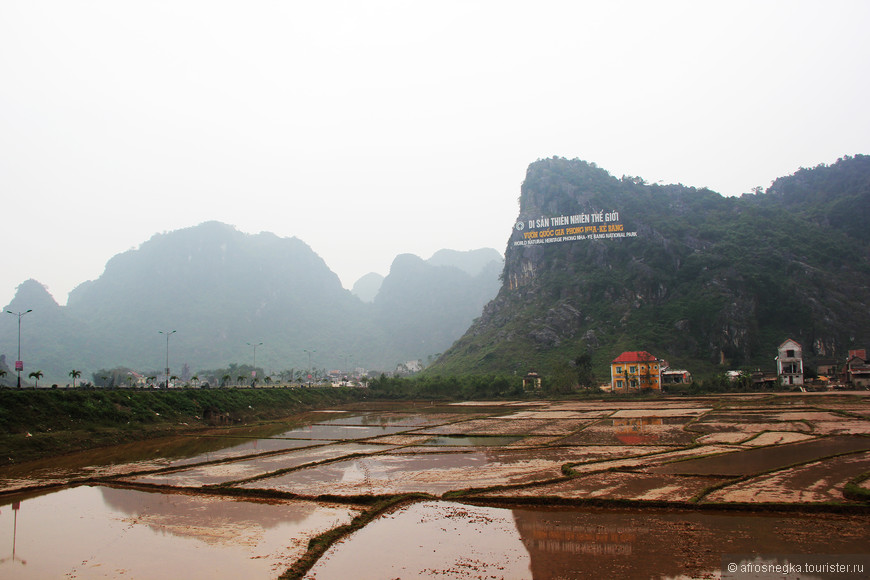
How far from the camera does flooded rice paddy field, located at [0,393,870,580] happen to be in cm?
1009

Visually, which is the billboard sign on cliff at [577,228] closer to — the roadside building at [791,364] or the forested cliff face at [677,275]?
the forested cliff face at [677,275]

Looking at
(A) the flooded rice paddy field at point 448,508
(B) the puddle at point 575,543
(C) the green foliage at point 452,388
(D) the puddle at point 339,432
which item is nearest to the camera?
(B) the puddle at point 575,543

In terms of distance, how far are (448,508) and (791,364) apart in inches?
2674

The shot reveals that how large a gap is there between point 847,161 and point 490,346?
4420 inches

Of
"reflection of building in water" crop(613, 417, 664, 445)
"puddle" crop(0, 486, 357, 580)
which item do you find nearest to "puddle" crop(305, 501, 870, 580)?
"puddle" crop(0, 486, 357, 580)

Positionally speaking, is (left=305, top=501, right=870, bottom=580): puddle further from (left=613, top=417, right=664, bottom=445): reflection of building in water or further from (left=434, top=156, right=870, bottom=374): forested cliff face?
(left=434, top=156, right=870, bottom=374): forested cliff face

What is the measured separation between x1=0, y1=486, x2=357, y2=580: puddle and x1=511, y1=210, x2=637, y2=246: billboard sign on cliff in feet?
322

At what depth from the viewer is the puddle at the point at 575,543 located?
30.9ft

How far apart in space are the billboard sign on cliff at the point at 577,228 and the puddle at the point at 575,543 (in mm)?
98147

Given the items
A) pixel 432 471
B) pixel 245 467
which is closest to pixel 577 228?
pixel 432 471

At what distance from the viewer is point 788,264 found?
97062mm

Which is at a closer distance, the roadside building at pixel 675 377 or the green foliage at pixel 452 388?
the green foliage at pixel 452 388

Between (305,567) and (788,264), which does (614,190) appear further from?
(305,567)

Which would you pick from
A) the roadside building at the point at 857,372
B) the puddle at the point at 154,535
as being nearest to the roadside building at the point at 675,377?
the roadside building at the point at 857,372
